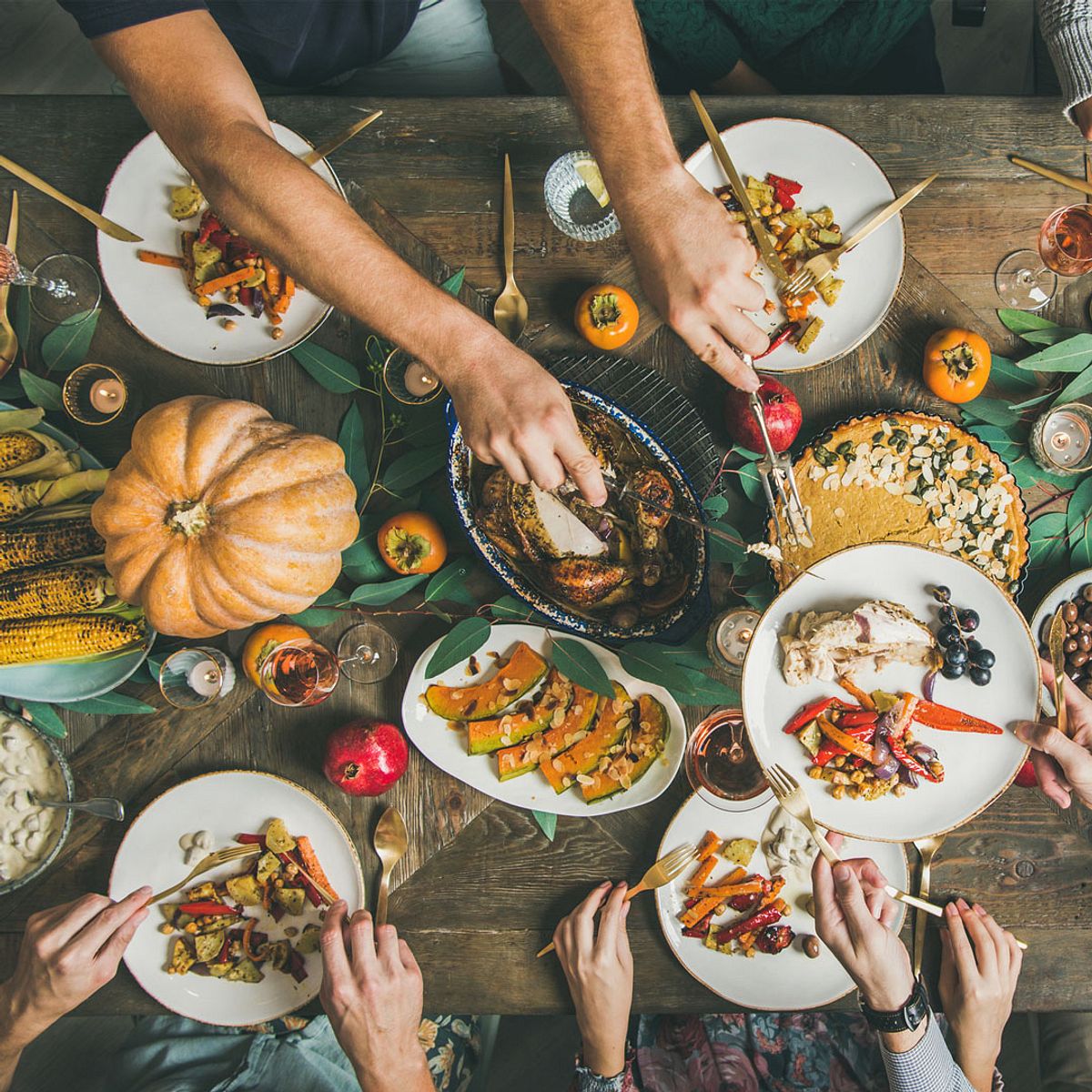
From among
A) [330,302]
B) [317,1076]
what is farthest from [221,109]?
[317,1076]

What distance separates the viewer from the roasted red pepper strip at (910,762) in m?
1.47

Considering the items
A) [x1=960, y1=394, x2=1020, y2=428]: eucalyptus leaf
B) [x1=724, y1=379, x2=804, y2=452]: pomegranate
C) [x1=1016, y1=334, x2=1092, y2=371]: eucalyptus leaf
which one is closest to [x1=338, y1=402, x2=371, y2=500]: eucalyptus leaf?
[x1=724, y1=379, x2=804, y2=452]: pomegranate

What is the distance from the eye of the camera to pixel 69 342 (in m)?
1.68

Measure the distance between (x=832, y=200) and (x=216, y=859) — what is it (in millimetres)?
1797

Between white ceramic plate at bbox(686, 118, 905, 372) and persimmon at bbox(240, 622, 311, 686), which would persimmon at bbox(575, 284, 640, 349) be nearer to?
white ceramic plate at bbox(686, 118, 905, 372)

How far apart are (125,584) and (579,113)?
46.0 inches

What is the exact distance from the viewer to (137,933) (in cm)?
168

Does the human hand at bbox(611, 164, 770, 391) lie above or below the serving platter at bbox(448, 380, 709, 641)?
above

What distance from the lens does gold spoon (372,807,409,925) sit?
167cm

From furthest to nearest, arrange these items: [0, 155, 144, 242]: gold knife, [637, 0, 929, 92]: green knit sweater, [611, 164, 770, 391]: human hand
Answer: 1. [637, 0, 929, 92]: green knit sweater
2. [0, 155, 144, 242]: gold knife
3. [611, 164, 770, 391]: human hand

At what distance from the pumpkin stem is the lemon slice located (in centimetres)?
97

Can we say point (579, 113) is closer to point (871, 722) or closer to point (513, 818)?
point (871, 722)

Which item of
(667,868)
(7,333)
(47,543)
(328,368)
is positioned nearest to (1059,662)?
(667,868)

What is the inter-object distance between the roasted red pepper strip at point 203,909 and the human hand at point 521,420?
3.60 feet
